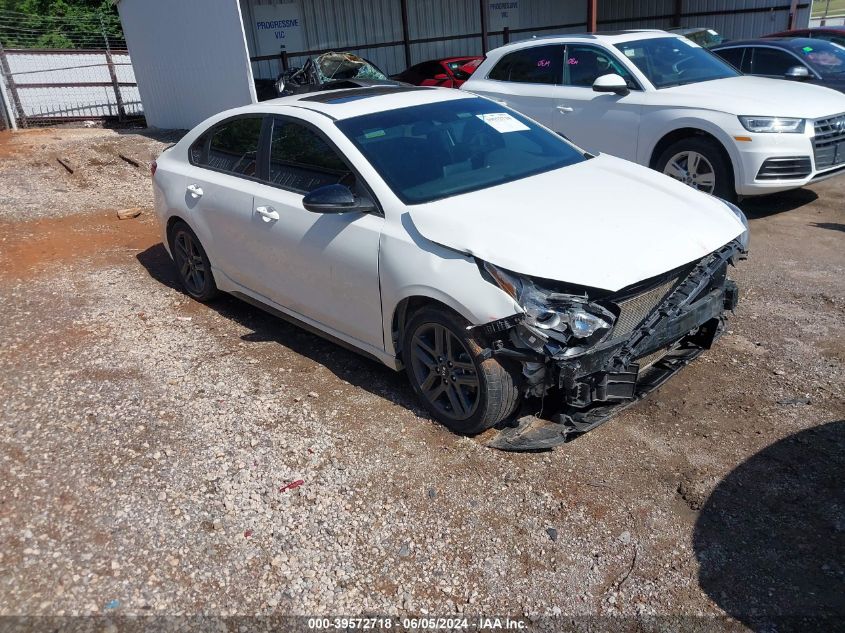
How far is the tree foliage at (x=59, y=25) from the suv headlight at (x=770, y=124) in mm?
17684

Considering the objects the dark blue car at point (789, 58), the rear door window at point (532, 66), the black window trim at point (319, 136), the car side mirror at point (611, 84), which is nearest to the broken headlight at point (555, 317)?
the black window trim at point (319, 136)

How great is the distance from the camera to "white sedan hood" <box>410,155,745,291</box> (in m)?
3.53

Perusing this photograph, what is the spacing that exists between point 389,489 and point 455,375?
2.25 ft

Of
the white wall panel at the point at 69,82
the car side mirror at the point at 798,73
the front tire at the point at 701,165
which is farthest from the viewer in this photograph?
the white wall panel at the point at 69,82

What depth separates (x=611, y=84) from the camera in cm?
748

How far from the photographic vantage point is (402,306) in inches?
158

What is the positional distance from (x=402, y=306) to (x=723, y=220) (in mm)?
1862

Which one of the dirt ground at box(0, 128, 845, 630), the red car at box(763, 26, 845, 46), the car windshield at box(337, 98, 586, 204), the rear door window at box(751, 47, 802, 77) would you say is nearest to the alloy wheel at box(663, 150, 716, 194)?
the dirt ground at box(0, 128, 845, 630)

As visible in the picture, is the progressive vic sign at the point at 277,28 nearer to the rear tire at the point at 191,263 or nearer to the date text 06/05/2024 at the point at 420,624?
the rear tire at the point at 191,263

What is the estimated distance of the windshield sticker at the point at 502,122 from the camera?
493cm

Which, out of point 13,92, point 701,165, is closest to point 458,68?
point 701,165

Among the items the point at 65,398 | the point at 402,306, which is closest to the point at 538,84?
the point at 402,306

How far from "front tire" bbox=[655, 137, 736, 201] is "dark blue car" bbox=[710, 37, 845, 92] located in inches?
120

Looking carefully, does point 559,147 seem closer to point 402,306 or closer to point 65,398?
point 402,306
